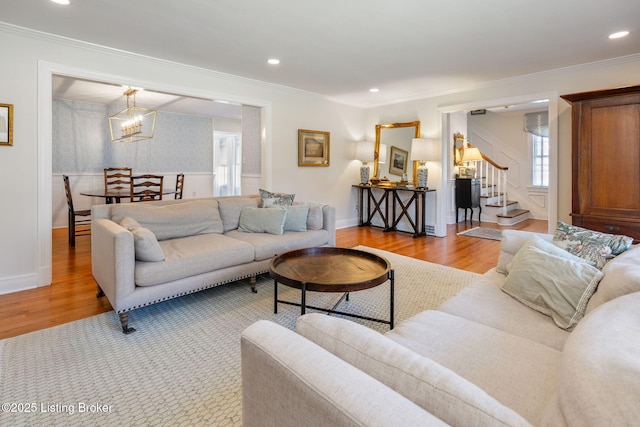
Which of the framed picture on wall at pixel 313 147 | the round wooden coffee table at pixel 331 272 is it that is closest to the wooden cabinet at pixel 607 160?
the round wooden coffee table at pixel 331 272

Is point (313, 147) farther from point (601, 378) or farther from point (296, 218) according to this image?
point (601, 378)

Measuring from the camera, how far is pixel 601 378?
652mm

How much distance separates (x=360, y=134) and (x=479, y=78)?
2391mm

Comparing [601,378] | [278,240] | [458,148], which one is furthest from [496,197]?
[601,378]

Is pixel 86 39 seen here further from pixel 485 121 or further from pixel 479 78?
pixel 485 121

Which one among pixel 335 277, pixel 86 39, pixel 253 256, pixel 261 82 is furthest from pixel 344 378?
pixel 261 82

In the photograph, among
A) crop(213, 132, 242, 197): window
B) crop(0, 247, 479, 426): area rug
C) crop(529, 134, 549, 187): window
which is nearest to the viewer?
crop(0, 247, 479, 426): area rug

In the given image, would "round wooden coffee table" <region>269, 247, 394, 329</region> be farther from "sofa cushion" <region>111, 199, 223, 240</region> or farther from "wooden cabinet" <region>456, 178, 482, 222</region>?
"wooden cabinet" <region>456, 178, 482, 222</region>

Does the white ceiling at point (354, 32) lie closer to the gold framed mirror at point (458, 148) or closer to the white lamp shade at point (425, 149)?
the white lamp shade at point (425, 149)

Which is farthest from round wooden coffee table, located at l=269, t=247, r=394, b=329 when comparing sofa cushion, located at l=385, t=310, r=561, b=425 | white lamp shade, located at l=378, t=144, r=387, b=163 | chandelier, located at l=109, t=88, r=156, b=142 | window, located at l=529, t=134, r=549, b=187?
window, located at l=529, t=134, r=549, b=187

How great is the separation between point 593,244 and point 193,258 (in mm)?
2621

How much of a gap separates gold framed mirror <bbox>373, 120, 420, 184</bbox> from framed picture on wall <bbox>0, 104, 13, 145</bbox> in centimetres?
504

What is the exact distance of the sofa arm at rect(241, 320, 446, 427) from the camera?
2.09 ft

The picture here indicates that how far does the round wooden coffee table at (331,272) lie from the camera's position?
2137 millimetres
